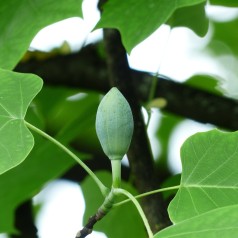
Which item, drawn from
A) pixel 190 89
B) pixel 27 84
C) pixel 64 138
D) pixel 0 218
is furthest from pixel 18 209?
pixel 27 84

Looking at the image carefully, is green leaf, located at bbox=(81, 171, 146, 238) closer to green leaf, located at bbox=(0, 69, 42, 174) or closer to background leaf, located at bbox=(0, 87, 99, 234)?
background leaf, located at bbox=(0, 87, 99, 234)

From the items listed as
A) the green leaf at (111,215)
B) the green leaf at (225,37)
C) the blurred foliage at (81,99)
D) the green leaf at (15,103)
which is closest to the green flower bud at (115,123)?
the green leaf at (15,103)

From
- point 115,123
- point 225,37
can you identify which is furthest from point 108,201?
point 225,37

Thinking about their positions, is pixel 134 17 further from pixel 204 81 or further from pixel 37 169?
pixel 204 81

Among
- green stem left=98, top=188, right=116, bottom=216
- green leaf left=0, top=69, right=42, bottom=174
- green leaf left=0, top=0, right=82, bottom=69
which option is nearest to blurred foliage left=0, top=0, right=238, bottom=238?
green leaf left=0, top=0, right=82, bottom=69

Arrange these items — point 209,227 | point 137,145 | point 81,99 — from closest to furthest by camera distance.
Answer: point 209,227 → point 137,145 → point 81,99

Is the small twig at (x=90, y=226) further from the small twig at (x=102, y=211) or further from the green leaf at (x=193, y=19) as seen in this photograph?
the green leaf at (x=193, y=19)
